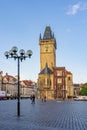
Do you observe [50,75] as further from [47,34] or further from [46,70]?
[47,34]

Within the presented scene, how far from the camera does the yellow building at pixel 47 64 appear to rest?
13750 cm

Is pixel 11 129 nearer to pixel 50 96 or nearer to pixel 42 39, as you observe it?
pixel 50 96

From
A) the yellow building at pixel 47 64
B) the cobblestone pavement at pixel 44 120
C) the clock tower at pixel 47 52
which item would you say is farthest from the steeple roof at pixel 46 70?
the cobblestone pavement at pixel 44 120

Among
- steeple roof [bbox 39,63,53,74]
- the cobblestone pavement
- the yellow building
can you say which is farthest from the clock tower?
the cobblestone pavement

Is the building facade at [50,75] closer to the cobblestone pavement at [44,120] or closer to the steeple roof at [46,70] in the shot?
the steeple roof at [46,70]

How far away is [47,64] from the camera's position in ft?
487

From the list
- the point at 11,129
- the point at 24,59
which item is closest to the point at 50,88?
the point at 24,59

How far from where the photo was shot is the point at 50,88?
139125 mm

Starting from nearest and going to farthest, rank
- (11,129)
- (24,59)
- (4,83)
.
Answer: (11,129) < (24,59) < (4,83)

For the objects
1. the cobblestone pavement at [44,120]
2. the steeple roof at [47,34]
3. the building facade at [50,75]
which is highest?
the steeple roof at [47,34]

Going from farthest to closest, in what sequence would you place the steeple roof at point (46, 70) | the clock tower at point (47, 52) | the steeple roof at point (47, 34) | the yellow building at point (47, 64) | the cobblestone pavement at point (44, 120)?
the steeple roof at point (47, 34)
the clock tower at point (47, 52)
the steeple roof at point (46, 70)
the yellow building at point (47, 64)
the cobblestone pavement at point (44, 120)

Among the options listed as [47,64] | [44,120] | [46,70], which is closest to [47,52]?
[47,64]

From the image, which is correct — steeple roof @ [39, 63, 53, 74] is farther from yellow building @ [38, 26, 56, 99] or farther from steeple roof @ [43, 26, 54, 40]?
steeple roof @ [43, 26, 54, 40]

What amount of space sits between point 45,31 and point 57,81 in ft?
93.0
